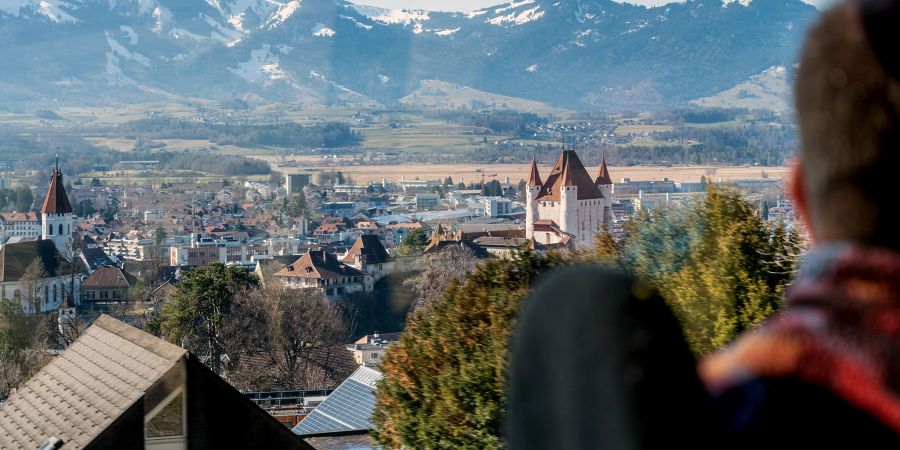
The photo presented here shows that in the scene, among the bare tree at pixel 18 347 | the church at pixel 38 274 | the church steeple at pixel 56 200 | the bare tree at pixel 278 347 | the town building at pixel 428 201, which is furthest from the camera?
the town building at pixel 428 201

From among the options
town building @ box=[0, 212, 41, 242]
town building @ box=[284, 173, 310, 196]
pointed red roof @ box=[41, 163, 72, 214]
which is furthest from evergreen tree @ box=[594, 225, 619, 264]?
town building @ box=[284, 173, 310, 196]

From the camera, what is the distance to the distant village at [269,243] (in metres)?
6.27

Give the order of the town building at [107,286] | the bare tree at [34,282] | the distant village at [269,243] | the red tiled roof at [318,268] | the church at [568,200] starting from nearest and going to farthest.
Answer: the distant village at [269,243] → the bare tree at [34,282] → the town building at [107,286] → the red tiled roof at [318,268] → the church at [568,200]

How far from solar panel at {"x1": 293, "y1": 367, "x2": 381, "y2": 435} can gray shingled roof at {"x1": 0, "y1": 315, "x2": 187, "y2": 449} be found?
4595mm

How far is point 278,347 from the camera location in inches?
1208

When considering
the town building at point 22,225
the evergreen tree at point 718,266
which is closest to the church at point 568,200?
the town building at point 22,225

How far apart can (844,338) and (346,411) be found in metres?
13.6

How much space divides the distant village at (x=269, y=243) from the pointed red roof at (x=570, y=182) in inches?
3.7

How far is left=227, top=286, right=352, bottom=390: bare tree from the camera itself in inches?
1166

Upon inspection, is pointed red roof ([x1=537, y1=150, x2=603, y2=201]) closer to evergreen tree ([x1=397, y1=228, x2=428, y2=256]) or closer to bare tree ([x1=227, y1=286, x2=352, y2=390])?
evergreen tree ([x1=397, y1=228, x2=428, y2=256])

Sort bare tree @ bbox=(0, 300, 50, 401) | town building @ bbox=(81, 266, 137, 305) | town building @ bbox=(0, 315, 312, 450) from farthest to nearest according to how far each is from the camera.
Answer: town building @ bbox=(81, 266, 137, 305), bare tree @ bbox=(0, 300, 50, 401), town building @ bbox=(0, 315, 312, 450)

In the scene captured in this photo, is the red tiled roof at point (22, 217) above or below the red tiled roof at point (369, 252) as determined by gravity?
above

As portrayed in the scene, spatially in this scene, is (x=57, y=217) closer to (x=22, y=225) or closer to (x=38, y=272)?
(x=22, y=225)

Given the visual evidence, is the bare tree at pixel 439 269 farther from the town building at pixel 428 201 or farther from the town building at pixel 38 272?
the town building at pixel 428 201
